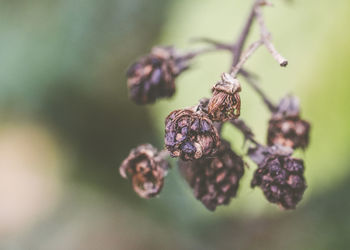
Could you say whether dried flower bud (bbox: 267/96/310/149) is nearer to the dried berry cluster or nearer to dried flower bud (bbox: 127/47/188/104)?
the dried berry cluster

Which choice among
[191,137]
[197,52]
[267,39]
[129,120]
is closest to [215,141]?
[191,137]

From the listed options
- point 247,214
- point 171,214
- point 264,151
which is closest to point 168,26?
point 247,214

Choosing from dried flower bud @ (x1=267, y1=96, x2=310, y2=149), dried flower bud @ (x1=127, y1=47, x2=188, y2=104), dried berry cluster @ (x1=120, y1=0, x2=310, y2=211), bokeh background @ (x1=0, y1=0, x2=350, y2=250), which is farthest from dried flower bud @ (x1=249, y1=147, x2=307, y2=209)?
bokeh background @ (x1=0, y1=0, x2=350, y2=250)

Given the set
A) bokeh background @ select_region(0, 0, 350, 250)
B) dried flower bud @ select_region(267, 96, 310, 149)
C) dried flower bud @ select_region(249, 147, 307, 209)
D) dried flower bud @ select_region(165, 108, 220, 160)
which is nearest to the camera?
dried flower bud @ select_region(165, 108, 220, 160)

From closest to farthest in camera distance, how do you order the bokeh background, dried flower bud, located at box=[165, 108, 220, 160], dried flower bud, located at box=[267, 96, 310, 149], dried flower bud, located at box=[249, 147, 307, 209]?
1. dried flower bud, located at box=[165, 108, 220, 160]
2. dried flower bud, located at box=[249, 147, 307, 209]
3. dried flower bud, located at box=[267, 96, 310, 149]
4. the bokeh background

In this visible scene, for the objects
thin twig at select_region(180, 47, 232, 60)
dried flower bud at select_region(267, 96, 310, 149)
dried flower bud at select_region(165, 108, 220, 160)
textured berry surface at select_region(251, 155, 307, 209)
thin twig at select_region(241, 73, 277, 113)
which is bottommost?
textured berry surface at select_region(251, 155, 307, 209)

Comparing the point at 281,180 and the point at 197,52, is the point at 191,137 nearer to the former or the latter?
the point at 281,180

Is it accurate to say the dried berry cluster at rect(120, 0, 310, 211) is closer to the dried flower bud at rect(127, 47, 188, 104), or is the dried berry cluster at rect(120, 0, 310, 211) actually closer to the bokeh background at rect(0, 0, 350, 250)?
the dried flower bud at rect(127, 47, 188, 104)

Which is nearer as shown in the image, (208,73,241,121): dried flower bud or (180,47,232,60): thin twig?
(208,73,241,121): dried flower bud

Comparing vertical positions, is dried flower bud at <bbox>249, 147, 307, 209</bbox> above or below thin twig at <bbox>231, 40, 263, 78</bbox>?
below
